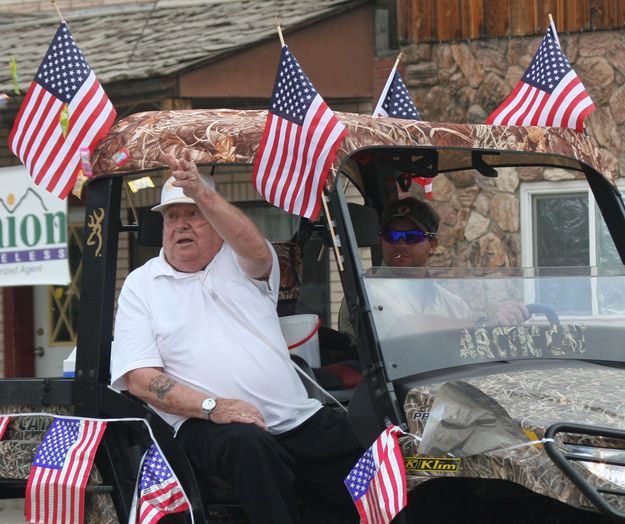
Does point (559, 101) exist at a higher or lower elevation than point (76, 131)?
higher

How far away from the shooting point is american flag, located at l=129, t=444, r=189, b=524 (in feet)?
13.1

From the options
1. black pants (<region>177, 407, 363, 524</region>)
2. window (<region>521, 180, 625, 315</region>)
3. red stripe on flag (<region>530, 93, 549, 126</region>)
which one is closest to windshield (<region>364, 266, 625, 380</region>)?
black pants (<region>177, 407, 363, 524</region>)

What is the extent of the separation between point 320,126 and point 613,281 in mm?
1070

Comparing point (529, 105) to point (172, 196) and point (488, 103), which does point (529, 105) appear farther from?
point (488, 103)

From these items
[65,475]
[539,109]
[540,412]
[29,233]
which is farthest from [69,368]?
[29,233]

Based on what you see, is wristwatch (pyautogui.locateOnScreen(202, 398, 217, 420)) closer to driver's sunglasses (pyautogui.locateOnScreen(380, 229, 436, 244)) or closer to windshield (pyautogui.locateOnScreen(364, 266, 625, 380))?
windshield (pyautogui.locateOnScreen(364, 266, 625, 380))

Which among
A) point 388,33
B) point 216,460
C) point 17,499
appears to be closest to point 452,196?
point 388,33

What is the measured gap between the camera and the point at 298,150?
3957 millimetres

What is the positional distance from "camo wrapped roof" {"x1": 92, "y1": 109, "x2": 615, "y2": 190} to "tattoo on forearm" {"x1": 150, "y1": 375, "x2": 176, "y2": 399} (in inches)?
26.4

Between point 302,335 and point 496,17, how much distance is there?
6871 mm

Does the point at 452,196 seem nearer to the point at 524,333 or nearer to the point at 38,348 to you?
the point at 38,348

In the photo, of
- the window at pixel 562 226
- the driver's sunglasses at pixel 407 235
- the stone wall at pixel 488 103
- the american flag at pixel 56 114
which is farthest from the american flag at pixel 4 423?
the window at pixel 562 226

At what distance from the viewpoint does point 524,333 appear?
12.7ft

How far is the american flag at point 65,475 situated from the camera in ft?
13.5
